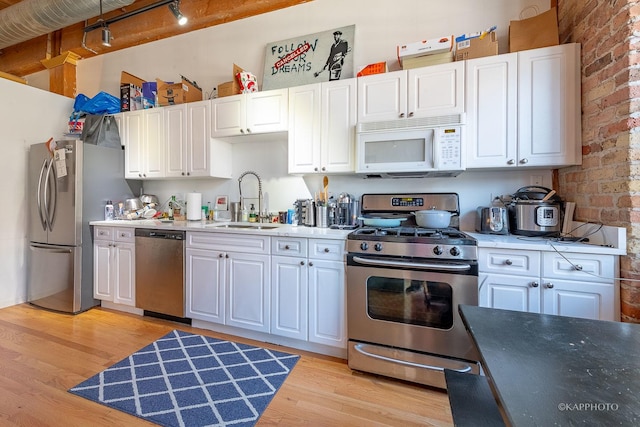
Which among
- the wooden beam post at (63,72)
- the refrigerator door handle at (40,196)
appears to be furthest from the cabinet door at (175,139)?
the wooden beam post at (63,72)

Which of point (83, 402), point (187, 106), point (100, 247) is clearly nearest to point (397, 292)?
point (83, 402)

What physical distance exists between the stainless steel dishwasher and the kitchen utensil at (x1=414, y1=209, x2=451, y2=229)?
6.90ft

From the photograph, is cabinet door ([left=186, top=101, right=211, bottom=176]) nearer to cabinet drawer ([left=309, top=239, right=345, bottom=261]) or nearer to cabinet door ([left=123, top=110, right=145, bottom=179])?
cabinet door ([left=123, top=110, right=145, bottom=179])

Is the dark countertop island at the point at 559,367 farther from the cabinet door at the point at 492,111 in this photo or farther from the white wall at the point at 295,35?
the white wall at the point at 295,35

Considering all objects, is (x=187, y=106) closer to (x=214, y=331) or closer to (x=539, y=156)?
(x=214, y=331)

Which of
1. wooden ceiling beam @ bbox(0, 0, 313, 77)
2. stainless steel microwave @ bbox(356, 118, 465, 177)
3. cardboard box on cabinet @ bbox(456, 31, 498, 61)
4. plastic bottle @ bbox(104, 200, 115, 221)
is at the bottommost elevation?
plastic bottle @ bbox(104, 200, 115, 221)

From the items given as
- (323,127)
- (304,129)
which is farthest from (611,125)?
(304,129)

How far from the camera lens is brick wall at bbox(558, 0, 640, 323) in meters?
1.45

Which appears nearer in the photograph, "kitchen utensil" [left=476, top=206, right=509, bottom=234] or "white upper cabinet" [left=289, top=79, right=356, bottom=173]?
"kitchen utensil" [left=476, top=206, right=509, bottom=234]

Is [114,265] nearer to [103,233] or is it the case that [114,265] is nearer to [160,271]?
[103,233]

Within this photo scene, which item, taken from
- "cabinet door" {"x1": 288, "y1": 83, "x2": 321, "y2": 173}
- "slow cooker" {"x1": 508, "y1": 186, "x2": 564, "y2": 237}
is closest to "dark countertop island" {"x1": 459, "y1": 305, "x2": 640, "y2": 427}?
"slow cooker" {"x1": 508, "y1": 186, "x2": 564, "y2": 237}

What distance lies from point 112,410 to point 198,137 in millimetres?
2349

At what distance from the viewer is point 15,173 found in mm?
3051

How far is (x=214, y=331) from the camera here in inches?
97.3
